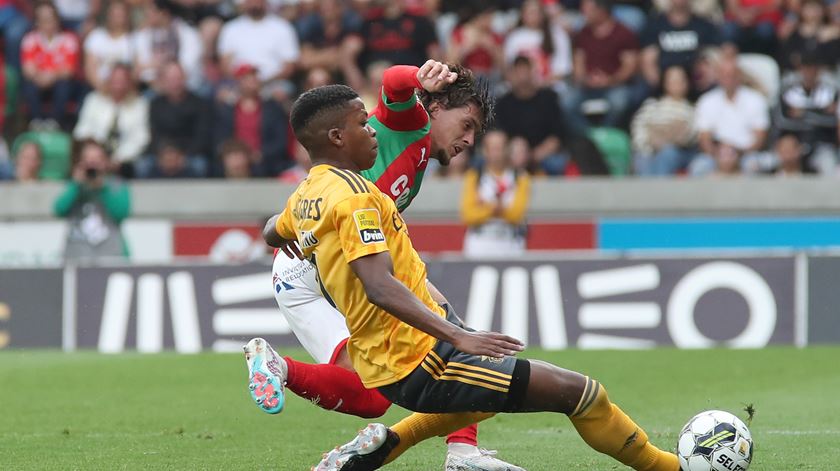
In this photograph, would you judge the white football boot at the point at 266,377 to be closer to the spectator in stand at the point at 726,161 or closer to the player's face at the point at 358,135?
the player's face at the point at 358,135

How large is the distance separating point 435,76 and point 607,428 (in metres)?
1.64

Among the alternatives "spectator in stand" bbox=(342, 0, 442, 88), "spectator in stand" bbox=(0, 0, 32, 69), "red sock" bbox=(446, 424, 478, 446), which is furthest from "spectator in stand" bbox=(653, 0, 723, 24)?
"red sock" bbox=(446, 424, 478, 446)

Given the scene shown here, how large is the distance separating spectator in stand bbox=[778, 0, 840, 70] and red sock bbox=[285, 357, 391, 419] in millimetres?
10732

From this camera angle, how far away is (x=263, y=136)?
16.3m

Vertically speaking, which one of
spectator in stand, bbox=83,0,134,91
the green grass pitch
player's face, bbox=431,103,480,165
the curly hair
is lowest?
the green grass pitch

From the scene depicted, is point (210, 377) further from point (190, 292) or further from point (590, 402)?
point (590, 402)

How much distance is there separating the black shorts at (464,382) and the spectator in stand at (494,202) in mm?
8970

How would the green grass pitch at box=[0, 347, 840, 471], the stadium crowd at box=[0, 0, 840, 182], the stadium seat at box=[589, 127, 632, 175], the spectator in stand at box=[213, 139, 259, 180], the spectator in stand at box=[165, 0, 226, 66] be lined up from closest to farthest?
the green grass pitch at box=[0, 347, 840, 471]
the stadium crowd at box=[0, 0, 840, 182]
the spectator in stand at box=[213, 139, 259, 180]
the stadium seat at box=[589, 127, 632, 175]
the spectator in stand at box=[165, 0, 226, 66]

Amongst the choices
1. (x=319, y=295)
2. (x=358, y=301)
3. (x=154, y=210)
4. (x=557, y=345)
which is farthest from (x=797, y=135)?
(x=358, y=301)

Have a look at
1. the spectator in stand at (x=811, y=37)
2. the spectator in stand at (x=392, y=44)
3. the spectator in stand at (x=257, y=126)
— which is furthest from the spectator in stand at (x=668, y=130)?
the spectator in stand at (x=257, y=126)

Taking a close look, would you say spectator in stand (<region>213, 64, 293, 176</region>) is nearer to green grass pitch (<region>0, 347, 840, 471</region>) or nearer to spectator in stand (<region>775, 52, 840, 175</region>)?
green grass pitch (<region>0, 347, 840, 471</region>)

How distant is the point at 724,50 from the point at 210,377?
7642 mm

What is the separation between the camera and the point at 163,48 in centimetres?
1717

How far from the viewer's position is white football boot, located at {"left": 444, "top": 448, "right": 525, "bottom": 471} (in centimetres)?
649
